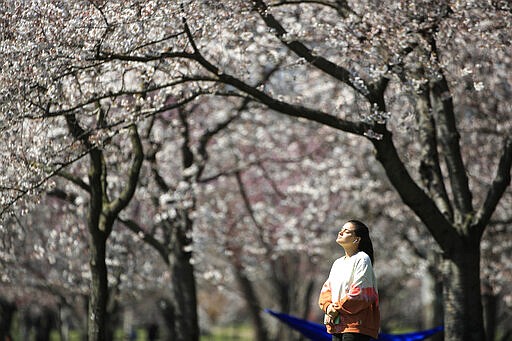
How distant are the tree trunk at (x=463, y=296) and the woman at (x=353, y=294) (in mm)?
2820

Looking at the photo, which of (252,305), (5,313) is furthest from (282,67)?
(5,313)

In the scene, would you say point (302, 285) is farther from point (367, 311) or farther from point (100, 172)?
point (367, 311)

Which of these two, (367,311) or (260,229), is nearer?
(367,311)

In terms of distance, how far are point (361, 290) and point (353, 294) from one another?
0.06 m

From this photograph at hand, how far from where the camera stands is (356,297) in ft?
20.9

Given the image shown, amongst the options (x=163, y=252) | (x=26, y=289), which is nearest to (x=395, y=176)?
(x=163, y=252)

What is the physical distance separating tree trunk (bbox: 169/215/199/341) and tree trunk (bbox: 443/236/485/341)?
3.89 m

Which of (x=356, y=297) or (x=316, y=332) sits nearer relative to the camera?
(x=356, y=297)

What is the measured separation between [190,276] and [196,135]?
3.11 m

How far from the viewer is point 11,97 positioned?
282 inches

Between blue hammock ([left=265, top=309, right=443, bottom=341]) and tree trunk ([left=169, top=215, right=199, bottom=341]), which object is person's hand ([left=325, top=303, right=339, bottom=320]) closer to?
blue hammock ([left=265, top=309, right=443, bottom=341])

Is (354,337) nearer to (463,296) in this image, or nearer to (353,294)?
(353,294)

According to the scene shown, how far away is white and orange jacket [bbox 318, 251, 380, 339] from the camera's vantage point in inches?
251

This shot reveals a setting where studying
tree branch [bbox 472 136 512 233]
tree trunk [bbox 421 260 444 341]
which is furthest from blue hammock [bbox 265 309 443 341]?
tree trunk [bbox 421 260 444 341]
